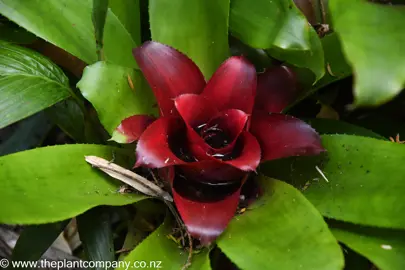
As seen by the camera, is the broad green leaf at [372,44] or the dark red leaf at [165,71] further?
the dark red leaf at [165,71]

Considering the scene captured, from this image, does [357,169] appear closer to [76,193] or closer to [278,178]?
[278,178]

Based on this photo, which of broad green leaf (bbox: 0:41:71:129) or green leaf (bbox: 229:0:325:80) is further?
broad green leaf (bbox: 0:41:71:129)

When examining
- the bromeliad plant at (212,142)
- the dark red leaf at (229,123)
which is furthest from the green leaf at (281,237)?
the dark red leaf at (229,123)

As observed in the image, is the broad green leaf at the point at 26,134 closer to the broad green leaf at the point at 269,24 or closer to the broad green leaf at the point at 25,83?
the broad green leaf at the point at 25,83

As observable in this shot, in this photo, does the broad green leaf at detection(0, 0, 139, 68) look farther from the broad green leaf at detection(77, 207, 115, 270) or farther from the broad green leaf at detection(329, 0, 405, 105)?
the broad green leaf at detection(329, 0, 405, 105)

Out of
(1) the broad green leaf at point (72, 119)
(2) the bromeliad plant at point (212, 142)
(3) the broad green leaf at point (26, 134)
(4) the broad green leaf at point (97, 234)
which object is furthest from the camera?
(3) the broad green leaf at point (26, 134)

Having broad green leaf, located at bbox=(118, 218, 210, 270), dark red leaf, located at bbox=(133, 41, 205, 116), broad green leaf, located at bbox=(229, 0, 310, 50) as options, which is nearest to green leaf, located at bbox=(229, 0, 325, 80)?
broad green leaf, located at bbox=(229, 0, 310, 50)

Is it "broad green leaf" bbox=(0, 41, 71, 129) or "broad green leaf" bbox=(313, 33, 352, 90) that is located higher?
"broad green leaf" bbox=(313, 33, 352, 90)
